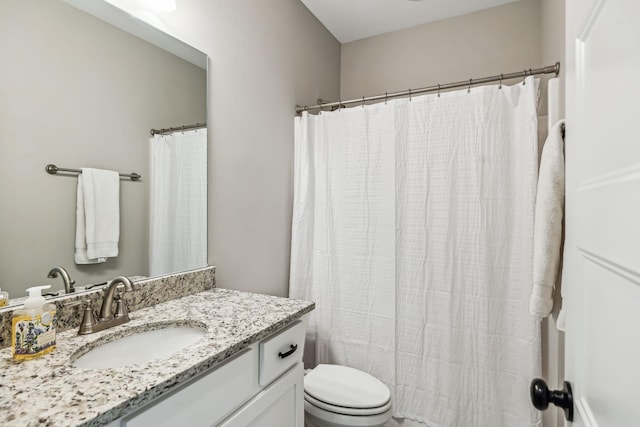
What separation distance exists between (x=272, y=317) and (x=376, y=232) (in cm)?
90

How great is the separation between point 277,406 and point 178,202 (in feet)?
2.86

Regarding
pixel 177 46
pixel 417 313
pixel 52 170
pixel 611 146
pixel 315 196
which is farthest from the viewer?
pixel 315 196

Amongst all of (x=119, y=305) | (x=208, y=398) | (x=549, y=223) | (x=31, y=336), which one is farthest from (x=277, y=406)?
(x=549, y=223)

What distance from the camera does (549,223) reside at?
46.8 inches

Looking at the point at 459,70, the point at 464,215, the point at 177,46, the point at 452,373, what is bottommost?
the point at 452,373

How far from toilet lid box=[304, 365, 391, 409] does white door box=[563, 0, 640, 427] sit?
0.99m

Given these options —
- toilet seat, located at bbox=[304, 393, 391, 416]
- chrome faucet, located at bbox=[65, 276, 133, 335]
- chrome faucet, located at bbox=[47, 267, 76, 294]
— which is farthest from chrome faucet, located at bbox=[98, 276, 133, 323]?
toilet seat, located at bbox=[304, 393, 391, 416]

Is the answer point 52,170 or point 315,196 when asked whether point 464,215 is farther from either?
point 52,170

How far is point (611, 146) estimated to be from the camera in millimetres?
451

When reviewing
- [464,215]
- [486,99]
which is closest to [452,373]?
[464,215]

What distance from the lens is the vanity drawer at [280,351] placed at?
3.25 feet

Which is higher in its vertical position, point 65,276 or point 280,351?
point 65,276

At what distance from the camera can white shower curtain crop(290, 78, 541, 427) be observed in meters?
1.51

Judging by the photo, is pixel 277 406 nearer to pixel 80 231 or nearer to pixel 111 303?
pixel 111 303
